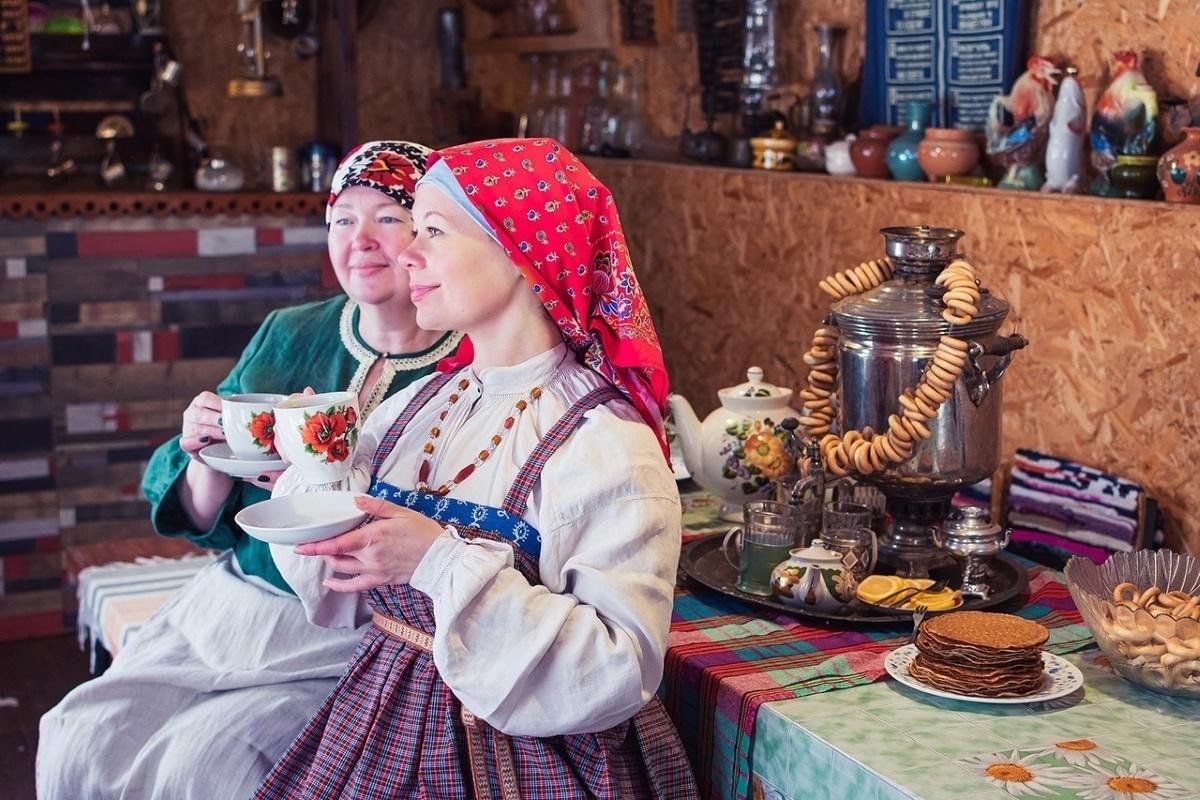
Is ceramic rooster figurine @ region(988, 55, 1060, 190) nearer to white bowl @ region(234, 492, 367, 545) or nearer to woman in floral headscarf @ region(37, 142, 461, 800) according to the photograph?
woman in floral headscarf @ region(37, 142, 461, 800)

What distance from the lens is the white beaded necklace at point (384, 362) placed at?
2201 mm

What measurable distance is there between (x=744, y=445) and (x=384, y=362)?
55 cm

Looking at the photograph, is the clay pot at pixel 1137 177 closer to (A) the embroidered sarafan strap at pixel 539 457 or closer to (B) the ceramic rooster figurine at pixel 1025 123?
(B) the ceramic rooster figurine at pixel 1025 123

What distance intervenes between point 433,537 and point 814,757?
46 cm

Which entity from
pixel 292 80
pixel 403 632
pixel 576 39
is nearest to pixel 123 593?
pixel 403 632

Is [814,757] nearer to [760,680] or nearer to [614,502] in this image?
[760,680]

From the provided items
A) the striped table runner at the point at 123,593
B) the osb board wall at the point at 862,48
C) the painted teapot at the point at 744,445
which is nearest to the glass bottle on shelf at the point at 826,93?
the osb board wall at the point at 862,48

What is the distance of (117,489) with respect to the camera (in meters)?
4.26

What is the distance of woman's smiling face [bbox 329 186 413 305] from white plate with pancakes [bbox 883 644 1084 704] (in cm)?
90

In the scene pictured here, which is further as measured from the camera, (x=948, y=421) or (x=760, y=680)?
(x=948, y=421)

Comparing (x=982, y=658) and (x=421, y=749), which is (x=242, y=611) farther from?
(x=982, y=658)

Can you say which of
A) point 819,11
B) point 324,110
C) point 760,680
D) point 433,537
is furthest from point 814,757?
point 324,110

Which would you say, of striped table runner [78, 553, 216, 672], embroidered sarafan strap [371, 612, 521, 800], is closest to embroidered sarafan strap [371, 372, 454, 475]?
embroidered sarafan strap [371, 612, 521, 800]

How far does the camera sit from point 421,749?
1.68 metres
